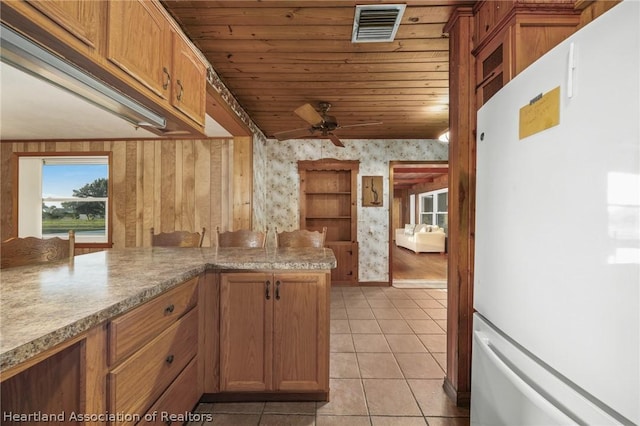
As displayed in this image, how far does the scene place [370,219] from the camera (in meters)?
4.92

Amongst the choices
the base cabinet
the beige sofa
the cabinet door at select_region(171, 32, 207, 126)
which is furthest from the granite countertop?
the beige sofa

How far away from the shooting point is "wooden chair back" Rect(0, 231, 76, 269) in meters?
1.54

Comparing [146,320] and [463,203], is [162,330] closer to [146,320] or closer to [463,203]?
[146,320]

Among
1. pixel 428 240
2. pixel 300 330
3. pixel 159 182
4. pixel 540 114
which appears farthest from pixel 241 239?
pixel 428 240

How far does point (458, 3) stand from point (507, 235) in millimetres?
1602

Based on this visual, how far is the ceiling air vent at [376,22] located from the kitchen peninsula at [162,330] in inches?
61.7

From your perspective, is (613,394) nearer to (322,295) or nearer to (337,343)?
(322,295)

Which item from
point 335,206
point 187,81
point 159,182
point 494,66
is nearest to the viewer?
point 494,66

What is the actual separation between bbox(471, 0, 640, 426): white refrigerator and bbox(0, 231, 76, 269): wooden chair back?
228cm

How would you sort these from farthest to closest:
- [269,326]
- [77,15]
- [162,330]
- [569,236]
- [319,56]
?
[319,56]
[269,326]
[162,330]
[77,15]
[569,236]

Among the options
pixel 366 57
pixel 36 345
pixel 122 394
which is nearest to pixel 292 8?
pixel 366 57

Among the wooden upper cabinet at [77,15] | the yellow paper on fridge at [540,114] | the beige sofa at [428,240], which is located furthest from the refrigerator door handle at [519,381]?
the beige sofa at [428,240]

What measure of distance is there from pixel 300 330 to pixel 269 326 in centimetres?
19

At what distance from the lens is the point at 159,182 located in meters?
4.21
